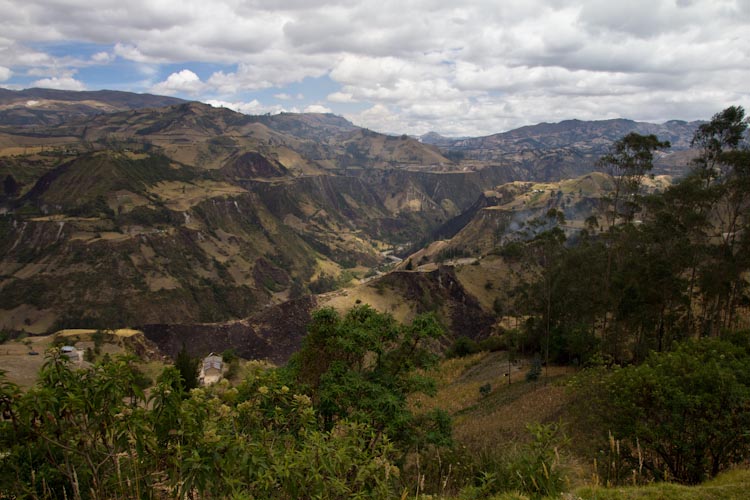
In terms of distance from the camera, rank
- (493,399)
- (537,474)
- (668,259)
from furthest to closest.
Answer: (493,399) < (668,259) < (537,474)

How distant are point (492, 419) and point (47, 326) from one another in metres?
130

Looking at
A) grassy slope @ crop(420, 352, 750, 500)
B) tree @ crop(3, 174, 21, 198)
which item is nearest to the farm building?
grassy slope @ crop(420, 352, 750, 500)

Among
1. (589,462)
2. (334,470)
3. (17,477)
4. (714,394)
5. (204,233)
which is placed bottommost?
(204,233)

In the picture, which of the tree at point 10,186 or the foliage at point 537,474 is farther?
the tree at point 10,186

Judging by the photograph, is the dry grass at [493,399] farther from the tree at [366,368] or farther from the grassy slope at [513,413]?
the tree at [366,368]

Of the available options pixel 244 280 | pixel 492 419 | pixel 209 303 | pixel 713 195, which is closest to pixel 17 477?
pixel 492 419

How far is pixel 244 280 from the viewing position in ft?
547

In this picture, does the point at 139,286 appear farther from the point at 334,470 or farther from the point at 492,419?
the point at 334,470

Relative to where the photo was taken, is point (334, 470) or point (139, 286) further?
point (139, 286)

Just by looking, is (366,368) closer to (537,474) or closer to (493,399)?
(537,474)

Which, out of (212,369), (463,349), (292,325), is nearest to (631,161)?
(463,349)

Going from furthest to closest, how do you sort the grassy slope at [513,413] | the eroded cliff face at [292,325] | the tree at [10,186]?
the tree at [10,186], the eroded cliff face at [292,325], the grassy slope at [513,413]

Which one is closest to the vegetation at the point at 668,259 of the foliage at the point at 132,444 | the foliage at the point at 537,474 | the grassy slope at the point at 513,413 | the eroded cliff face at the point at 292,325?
the grassy slope at the point at 513,413

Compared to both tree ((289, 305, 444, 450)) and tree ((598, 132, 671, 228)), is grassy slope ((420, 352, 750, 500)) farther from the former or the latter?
tree ((598, 132, 671, 228))
